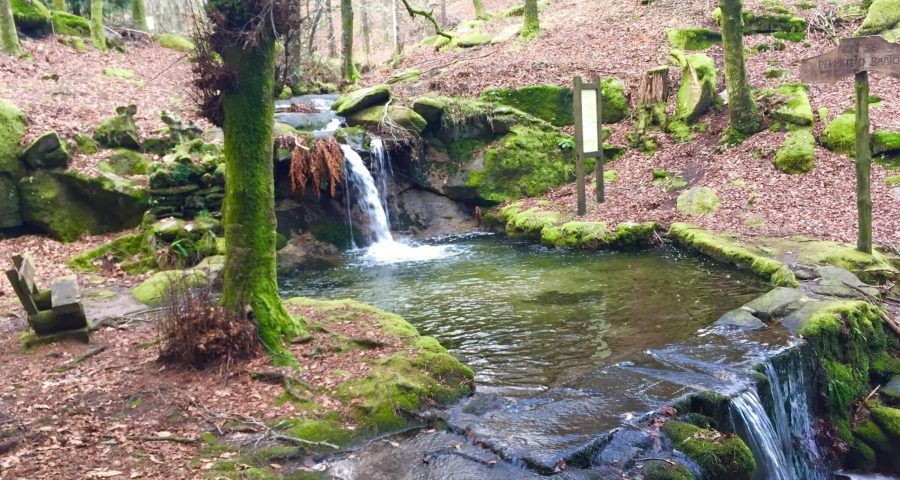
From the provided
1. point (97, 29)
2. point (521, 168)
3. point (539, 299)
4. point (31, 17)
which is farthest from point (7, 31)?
point (539, 299)

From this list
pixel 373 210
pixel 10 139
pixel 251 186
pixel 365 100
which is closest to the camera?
pixel 251 186

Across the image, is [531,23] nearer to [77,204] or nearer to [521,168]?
[521,168]

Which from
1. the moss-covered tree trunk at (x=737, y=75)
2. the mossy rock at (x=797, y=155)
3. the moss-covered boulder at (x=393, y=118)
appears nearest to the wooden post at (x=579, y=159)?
the moss-covered tree trunk at (x=737, y=75)

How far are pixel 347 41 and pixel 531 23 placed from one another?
21.3 ft

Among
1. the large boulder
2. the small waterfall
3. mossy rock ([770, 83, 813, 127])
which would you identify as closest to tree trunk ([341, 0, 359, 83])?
the small waterfall

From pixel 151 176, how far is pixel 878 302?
11.2 m

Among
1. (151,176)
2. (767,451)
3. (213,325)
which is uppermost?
(151,176)

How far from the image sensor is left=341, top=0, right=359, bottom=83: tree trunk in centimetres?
1889

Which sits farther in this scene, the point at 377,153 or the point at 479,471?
the point at 377,153

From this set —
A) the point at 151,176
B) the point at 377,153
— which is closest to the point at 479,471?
the point at 151,176

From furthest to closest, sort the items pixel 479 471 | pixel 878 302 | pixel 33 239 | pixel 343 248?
pixel 343 248, pixel 33 239, pixel 878 302, pixel 479 471

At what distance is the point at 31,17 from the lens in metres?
18.0

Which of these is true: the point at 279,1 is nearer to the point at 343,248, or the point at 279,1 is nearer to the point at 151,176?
the point at 151,176

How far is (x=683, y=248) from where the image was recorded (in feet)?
34.2
